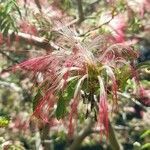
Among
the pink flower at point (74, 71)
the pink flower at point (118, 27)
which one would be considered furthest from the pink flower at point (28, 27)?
the pink flower at point (74, 71)

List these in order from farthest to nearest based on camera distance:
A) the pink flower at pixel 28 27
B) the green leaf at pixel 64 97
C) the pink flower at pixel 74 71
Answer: the pink flower at pixel 28 27
the green leaf at pixel 64 97
the pink flower at pixel 74 71

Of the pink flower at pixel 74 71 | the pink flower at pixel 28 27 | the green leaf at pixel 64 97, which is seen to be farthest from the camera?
the pink flower at pixel 28 27

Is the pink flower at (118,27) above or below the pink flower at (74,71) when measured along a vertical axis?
above

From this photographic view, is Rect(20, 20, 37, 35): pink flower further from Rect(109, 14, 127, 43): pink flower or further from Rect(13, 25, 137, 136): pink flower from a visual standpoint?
Rect(13, 25, 137, 136): pink flower

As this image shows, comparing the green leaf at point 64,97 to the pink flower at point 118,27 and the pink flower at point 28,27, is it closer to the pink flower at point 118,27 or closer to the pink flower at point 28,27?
the pink flower at point 118,27

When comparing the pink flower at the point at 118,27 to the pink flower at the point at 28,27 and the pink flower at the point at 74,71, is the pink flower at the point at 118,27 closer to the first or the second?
the pink flower at the point at 28,27

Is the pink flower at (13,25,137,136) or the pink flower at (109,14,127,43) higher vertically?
the pink flower at (109,14,127,43)

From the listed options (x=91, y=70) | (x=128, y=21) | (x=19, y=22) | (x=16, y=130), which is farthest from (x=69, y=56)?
(x=16, y=130)

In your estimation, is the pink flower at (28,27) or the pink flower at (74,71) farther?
the pink flower at (28,27)

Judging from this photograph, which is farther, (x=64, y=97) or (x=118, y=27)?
(x=118, y=27)

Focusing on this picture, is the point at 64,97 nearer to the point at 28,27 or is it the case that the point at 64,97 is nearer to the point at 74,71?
the point at 74,71

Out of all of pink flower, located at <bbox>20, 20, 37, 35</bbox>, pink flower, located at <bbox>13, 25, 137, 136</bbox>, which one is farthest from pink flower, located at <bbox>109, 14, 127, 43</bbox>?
pink flower, located at <bbox>13, 25, 137, 136</bbox>

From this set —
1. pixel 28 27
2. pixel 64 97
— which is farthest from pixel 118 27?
pixel 64 97
